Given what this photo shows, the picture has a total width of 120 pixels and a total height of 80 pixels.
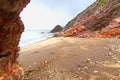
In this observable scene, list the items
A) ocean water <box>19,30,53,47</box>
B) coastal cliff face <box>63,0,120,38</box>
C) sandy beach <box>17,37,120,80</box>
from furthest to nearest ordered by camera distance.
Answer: ocean water <box>19,30,53,47</box> < coastal cliff face <box>63,0,120,38</box> < sandy beach <box>17,37,120,80</box>

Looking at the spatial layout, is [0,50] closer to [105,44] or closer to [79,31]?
[105,44]

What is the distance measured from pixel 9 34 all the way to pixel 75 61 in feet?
18.9

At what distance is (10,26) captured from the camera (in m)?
12.5

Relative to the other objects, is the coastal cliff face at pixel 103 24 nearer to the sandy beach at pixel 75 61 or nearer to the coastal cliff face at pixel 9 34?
the sandy beach at pixel 75 61

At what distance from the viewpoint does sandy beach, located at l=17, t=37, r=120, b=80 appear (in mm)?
15744

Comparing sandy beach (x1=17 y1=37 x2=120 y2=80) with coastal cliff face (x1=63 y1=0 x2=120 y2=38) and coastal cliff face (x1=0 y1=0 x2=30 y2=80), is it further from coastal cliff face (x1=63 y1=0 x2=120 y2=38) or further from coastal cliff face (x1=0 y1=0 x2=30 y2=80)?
coastal cliff face (x1=63 y1=0 x2=120 y2=38)

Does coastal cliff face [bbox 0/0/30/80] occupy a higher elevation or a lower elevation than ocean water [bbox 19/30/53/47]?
higher

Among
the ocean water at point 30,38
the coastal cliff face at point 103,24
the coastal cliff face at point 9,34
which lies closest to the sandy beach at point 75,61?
the coastal cliff face at point 9,34

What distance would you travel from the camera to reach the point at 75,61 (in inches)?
694

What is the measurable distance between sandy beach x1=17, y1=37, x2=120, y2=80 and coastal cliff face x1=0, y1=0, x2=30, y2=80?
2.13 meters

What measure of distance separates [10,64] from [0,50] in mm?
952

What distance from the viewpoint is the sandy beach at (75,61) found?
15.7 m

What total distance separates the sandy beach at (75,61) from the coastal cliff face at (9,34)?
7.00ft

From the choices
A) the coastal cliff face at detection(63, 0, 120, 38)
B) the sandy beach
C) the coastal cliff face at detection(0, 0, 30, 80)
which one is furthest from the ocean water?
the coastal cliff face at detection(0, 0, 30, 80)
